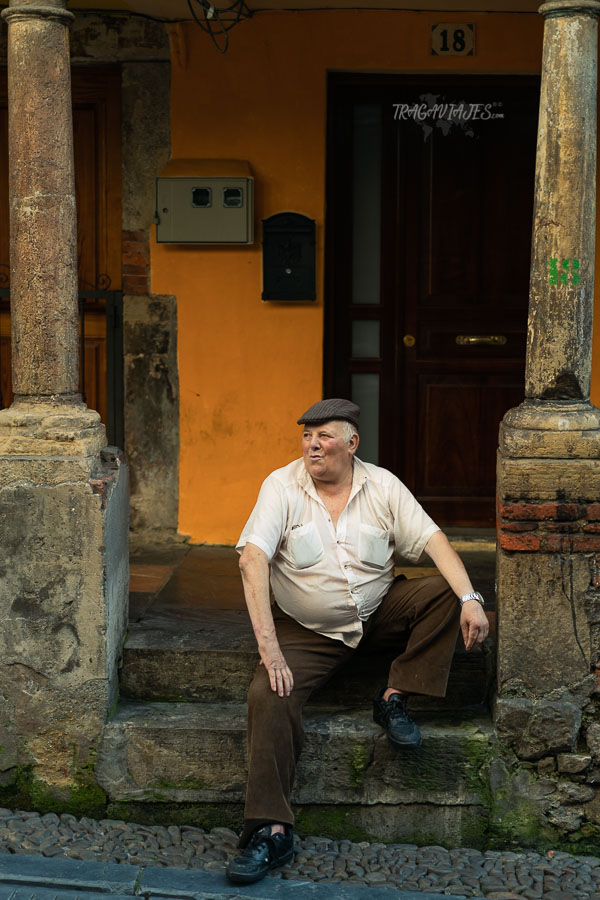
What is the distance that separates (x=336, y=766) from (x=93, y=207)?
3.64m

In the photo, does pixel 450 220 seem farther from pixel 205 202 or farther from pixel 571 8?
pixel 571 8

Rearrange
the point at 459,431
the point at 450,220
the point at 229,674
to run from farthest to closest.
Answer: the point at 459,431 → the point at 450,220 → the point at 229,674

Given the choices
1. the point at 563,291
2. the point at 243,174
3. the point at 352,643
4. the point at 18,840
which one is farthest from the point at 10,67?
the point at 18,840

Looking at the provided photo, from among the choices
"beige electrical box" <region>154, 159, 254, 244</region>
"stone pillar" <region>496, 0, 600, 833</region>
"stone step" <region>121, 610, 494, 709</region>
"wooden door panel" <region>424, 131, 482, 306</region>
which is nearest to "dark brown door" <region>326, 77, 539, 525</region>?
"wooden door panel" <region>424, 131, 482, 306</region>

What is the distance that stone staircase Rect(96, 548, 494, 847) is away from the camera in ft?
14.8

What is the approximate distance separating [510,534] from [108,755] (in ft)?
5.89

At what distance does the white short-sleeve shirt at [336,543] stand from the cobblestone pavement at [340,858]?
0.80 m

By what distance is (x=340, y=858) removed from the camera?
434cm

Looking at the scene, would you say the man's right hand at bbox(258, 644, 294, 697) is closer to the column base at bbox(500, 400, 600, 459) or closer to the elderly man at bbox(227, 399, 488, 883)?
the elderly man at bbox(227, 399, 488, 883)

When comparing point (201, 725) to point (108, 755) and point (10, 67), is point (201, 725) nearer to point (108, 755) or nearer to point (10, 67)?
point (108, 755)

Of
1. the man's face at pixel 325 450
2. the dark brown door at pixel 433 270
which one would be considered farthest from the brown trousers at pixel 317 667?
the dark brown door at pixel 433 270

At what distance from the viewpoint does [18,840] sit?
4348 millimetres

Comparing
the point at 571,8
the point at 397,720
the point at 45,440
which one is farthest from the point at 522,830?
the point at 571,8

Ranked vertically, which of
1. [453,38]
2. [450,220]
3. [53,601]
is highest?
[453,38]
